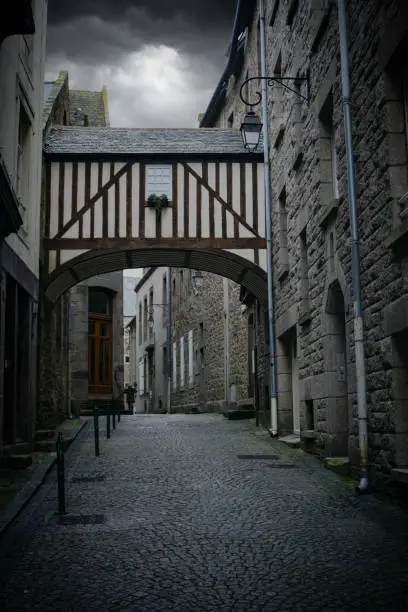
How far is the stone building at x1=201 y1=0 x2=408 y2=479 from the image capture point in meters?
6.68

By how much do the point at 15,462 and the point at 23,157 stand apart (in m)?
4.78

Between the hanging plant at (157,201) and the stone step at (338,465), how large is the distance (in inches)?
269

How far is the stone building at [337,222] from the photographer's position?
263 inches

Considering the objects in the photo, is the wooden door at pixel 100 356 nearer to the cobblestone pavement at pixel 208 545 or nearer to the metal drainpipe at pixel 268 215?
the metal drainpipe at pixel 268 215

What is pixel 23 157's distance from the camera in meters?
11.5

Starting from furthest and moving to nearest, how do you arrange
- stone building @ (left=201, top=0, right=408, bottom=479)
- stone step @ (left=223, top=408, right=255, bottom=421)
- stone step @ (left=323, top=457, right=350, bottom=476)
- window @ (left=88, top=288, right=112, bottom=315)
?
window @ (left=88, top=288, right=112, bottom=315) < stone step @ (left=223, top=408, right=255, bottom=421) < stone step @ (left=323, top=457, right=350, bottom=476) < stone building @ (left=201, top=0, right=408, bottom=479)

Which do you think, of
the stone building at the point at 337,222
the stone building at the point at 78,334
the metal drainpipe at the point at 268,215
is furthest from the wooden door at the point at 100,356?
the stone building at the point at 337,222

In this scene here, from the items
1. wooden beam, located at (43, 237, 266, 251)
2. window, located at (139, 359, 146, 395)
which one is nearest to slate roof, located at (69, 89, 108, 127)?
wooden beam, located at (43, 237, 266, 251)

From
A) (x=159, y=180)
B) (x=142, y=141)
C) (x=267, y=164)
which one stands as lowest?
(x=159, y=180)

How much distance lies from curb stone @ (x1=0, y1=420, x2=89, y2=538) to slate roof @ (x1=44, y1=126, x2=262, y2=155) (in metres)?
6.27

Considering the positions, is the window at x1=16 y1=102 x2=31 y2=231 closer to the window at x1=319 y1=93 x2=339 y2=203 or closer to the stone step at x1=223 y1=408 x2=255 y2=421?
the window at x1=319 y1=93 x2=339 y2=203

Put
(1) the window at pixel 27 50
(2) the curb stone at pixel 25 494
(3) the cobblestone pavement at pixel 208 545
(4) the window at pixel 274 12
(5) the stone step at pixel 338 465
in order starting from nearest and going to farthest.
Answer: (3) the cobblestone pavement at pixel 208 545 → (2) the curb stone at pixel 25 494 → (5) the stone step at pixel 338 465 → (1) the window at pixel 27 50 → (4) the window at pixel 274 12

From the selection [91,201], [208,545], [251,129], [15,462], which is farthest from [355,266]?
[91,201]

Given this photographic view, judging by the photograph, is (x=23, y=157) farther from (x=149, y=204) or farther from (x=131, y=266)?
(x=131, y=266)
